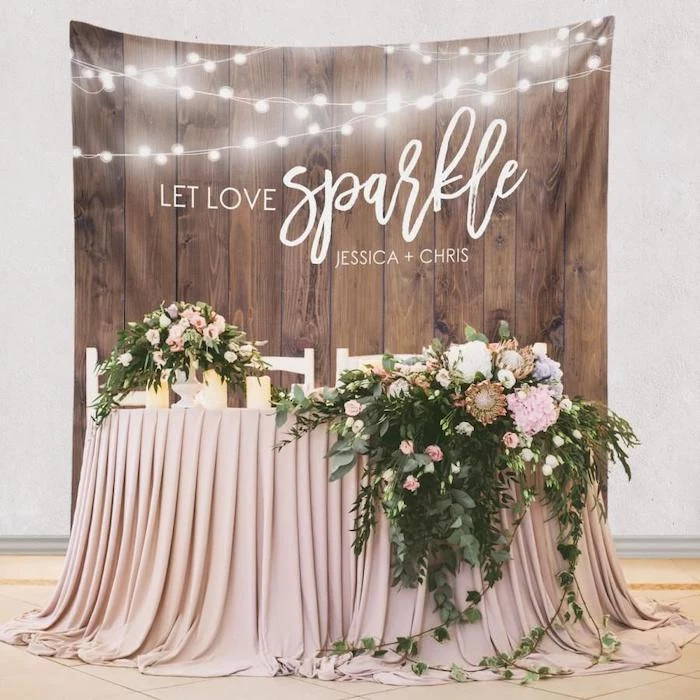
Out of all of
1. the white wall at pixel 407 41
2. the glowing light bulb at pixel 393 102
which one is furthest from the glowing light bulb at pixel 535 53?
the glowing light bulb at pixel 393 102

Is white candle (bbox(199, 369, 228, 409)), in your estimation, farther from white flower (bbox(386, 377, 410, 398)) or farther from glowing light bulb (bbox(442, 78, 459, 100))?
glowing light bulb (bbox(442, 78, 459, 100))

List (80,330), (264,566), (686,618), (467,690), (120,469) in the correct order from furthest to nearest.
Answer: (80,330)
(686,618)
(120,469)
(264,566)
(467,690)

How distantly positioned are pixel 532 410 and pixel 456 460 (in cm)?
24

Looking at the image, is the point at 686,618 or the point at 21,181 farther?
the point at 21,181

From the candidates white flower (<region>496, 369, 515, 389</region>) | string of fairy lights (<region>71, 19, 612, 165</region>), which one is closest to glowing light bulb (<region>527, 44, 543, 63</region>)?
string of fairy lights (<region>71, 19, 612, 165</region>)

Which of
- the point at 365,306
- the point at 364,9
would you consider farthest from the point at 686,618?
the point at 364,9

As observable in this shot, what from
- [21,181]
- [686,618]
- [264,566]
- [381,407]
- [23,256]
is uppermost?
[21,181]

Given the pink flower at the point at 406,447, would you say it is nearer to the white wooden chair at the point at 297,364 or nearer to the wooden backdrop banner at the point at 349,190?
the white wooden chair at the point at 297,364

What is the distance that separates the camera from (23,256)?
4.86m

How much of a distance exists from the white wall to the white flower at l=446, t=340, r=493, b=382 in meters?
2.09

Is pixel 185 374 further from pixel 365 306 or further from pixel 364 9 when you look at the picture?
pixel 364 9

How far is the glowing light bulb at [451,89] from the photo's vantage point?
Result: 4840 mm

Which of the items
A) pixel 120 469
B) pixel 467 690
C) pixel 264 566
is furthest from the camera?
pixel 120 469

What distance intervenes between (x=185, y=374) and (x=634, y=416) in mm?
2395
